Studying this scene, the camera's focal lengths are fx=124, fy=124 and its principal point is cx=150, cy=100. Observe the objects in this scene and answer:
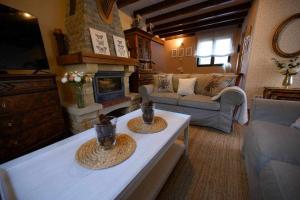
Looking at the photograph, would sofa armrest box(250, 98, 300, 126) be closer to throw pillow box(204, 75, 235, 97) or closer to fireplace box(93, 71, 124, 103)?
throw pillow box(204, 75, 235, 97)

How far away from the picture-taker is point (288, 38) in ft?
7.07

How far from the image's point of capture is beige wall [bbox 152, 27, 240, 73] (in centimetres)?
451

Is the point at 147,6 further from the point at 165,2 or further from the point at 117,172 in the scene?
the point at 117,172

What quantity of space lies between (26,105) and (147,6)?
125 inches

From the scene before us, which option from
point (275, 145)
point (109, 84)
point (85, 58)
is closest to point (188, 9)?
point (109, 84)

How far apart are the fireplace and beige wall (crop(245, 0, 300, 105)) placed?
2692 millimetres

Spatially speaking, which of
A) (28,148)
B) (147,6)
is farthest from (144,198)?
(147,6)

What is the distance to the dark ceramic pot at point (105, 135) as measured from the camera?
755mm

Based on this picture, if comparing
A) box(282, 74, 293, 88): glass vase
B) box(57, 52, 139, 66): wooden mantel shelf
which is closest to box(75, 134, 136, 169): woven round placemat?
box(57, 52, 139, 66): wooden mantel shelf

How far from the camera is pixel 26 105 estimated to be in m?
1.37

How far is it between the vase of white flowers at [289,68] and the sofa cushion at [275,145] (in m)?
1.64

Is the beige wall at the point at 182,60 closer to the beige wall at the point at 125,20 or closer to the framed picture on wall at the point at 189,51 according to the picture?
the framed picture on wall at the point at 189,51

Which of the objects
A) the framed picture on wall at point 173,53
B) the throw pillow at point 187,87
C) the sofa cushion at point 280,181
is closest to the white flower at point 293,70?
the throw pillow at point 187,87

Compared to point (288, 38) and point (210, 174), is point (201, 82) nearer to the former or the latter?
point (288, 38)
